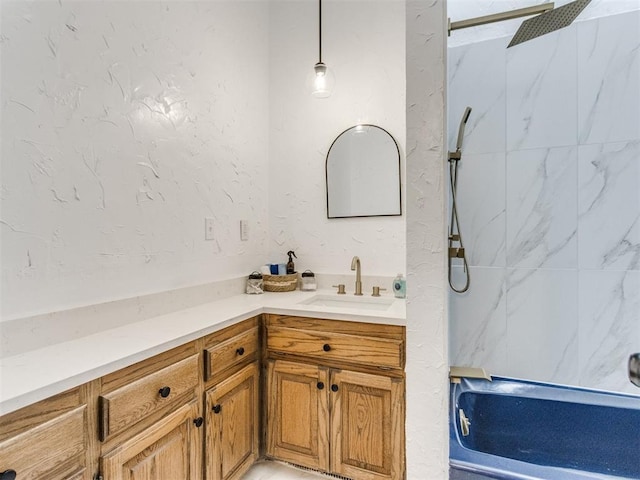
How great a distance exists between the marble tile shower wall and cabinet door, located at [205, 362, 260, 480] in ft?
3.57

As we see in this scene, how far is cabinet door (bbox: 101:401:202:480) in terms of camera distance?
1069 mm

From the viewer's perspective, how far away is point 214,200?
198cm

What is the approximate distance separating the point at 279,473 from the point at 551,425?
1298 millimetres

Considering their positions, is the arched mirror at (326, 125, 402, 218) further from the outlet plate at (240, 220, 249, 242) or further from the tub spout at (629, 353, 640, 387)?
the tub spout at (629, 353, 640, 387)

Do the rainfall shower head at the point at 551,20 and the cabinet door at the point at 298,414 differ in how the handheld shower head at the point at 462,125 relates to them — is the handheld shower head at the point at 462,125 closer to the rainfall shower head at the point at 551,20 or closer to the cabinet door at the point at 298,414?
the rainfall shower head at the point at 551,20

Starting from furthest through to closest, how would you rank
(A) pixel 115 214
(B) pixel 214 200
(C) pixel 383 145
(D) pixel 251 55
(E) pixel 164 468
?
1. (D) pixel 251 55
2. (C) pixel 383 145
3. (B) pixel 214 200
4. (A) pixel 115 214
5. (E) pixel 164 468

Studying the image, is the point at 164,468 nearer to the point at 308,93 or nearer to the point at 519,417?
the point at 519,417

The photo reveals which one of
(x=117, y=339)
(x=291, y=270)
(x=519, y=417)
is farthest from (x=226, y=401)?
(x=519, y=417)

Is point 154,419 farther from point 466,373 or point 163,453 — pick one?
point 466,373

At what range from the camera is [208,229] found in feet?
6.30

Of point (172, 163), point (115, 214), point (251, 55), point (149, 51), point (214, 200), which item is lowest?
point (115, 214)

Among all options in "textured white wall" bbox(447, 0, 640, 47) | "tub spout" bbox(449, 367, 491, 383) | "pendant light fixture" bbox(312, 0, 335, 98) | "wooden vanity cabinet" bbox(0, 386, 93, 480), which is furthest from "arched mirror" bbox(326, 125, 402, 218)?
"wooden vanity cabinet" bbox(0, 386, 93, 480)

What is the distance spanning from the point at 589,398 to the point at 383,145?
63.5 inches

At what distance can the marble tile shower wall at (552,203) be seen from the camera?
1589 millimetres
